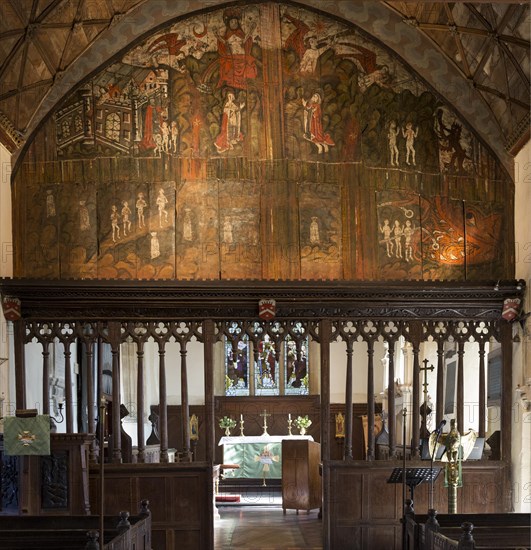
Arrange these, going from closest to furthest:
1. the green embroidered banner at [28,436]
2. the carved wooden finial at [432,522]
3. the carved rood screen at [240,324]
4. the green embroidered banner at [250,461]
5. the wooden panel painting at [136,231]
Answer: the carved wooden finial at [432,522] < the green embroidered banner at [28,436] < the carved rood screen at [240,324] < the wooden panel painting at [136,231] < the green embroidered banner at [250,461]

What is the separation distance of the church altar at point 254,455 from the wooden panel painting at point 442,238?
6.04 meters

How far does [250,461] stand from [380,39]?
8.68 meters

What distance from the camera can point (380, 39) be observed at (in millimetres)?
12695

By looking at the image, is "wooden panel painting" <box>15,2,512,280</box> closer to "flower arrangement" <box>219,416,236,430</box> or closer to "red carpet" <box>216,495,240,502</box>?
"red carpet" <box>216,495,240,502</box>

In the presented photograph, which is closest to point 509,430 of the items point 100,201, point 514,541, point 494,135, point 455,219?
point 455,219

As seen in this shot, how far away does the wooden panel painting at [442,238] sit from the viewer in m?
12.5

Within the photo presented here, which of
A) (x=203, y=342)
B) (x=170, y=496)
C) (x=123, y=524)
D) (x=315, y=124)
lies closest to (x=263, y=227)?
(x=315, y=124)

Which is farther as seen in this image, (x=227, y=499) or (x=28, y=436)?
(x=227, y=499)

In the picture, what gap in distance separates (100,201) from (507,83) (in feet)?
17.8

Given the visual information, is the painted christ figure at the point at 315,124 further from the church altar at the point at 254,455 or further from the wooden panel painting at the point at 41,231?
the church altar at the point at 254,455

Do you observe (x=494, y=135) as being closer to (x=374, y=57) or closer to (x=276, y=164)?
(x=374, y=57)

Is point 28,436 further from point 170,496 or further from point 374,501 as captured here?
point 374,501

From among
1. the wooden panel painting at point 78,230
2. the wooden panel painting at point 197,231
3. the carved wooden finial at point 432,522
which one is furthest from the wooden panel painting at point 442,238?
the carved wooden finial at point 432,522

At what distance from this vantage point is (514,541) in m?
7.52
